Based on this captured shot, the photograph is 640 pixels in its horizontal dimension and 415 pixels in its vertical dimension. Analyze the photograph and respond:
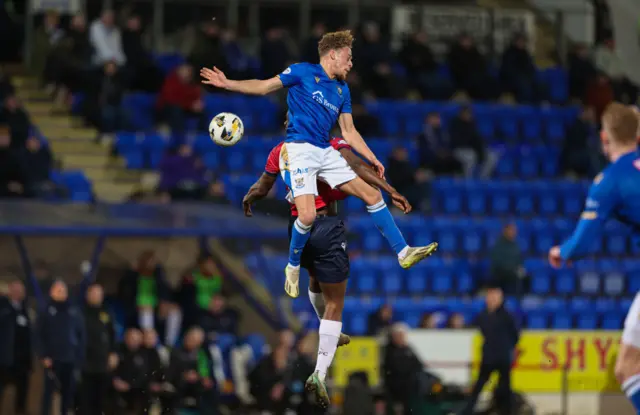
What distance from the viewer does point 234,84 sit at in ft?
27.5

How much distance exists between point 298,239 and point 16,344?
802 centimetres

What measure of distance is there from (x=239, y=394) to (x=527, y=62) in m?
10.7

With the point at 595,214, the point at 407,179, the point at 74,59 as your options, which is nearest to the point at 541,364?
the point at 407,179

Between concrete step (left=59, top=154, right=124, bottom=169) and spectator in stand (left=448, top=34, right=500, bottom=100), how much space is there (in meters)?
7.12

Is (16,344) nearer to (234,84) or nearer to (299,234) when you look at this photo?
(299,234)

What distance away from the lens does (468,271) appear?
841 inches

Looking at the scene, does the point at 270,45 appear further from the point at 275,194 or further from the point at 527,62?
the point at 527,62

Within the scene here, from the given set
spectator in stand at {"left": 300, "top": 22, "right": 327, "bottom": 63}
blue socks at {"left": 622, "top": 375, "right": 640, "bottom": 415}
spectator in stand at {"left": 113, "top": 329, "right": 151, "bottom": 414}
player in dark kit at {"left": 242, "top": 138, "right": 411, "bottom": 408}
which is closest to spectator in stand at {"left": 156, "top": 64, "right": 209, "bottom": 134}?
spectator in stand at {"left": 300, "top": 22, "right": 327, "bottom": 63}

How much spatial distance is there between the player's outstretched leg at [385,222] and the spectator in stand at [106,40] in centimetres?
1329

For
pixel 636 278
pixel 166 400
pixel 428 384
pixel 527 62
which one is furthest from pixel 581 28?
pixel 166 400

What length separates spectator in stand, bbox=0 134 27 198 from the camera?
730 inches

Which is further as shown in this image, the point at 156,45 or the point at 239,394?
the point at 156,45

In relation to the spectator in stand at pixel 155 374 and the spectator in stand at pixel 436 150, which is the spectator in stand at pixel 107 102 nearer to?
the spectator in stand at pixel 436 150

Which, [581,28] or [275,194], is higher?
[581,28]
